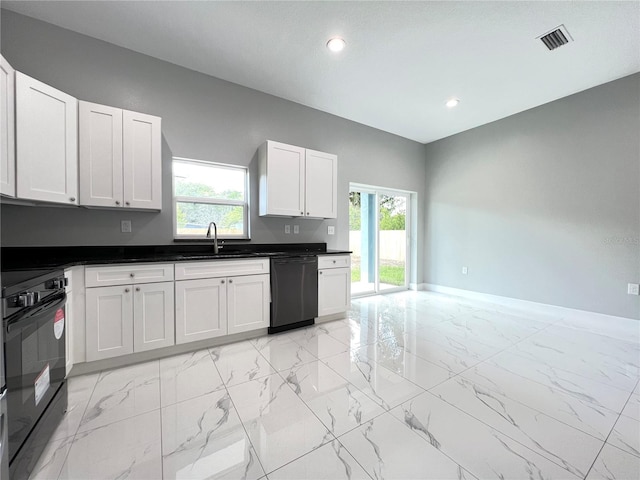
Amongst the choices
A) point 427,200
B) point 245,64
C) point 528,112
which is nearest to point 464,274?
point 427,200

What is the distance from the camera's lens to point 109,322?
1.98 meters

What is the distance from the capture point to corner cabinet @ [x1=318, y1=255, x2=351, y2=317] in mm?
3080

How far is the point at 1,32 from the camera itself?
6.78 feet

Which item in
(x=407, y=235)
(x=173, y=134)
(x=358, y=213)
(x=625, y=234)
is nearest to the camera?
(x=173, y=134)

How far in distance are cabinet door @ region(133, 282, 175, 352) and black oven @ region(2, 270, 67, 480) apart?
593 millimetres

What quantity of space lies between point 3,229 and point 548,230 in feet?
19.5

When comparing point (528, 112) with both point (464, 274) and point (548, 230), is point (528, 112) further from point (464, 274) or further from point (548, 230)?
point (464, 274)

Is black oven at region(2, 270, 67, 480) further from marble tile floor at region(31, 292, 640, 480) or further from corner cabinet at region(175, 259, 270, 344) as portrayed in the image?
corner cabinet at region(175, 259, 270, 344)

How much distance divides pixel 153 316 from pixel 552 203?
4.95 m

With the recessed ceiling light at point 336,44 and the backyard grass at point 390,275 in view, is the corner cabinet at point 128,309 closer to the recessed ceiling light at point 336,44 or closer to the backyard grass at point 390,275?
the recessed ceiling light at point 336,44

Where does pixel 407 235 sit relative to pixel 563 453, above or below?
above

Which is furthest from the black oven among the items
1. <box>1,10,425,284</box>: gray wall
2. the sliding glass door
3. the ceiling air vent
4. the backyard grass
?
the ceiling air vent

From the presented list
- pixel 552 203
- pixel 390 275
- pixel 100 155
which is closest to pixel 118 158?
pixel 100 155

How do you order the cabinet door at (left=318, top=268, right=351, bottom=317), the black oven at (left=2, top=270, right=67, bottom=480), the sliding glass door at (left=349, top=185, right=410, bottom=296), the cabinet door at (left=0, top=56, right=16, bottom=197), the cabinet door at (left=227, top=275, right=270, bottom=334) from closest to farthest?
the black oven at (left=2, top=270, right=67, bottom=480)
the cabinet door at (left=0, top=56, right=16, bottom=197)
the cabinet door at (left=227, top=275, right=270, bottom=334)
the cabinet door at (left=318, top=268, right=351, bottom=317)
the sliding glass door at (left=349, top=185, right=410, bottom=296)
